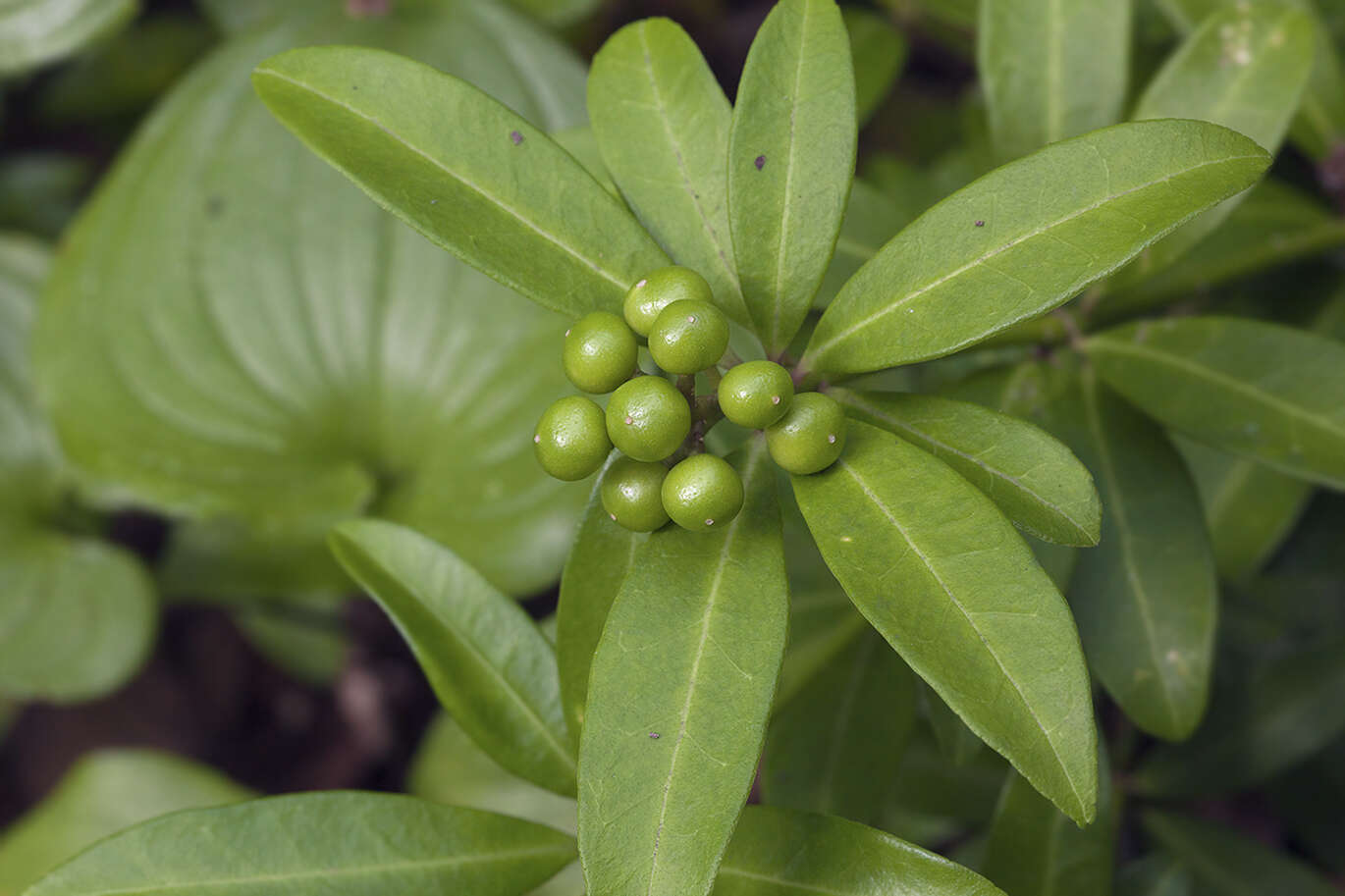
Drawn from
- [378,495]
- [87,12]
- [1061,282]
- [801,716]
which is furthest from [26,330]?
[1061,282]

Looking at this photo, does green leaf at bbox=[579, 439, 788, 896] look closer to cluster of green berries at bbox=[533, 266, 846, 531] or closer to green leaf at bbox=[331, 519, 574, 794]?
cluster of green berries at bbox=[533, 266, 846, 531]

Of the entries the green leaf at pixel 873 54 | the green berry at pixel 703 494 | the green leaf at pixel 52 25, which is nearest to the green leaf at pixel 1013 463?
the green berry at pixel 703 494

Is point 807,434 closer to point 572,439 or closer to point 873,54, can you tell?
point 572,439

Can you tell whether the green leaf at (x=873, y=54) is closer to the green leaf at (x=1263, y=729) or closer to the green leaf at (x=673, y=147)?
the green leaf at (x=673, y=147)

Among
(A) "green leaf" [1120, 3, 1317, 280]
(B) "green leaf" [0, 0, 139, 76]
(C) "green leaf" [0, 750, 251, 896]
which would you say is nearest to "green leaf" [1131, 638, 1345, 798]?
(A) "green leaf" [1120, 3, 1317, 280]

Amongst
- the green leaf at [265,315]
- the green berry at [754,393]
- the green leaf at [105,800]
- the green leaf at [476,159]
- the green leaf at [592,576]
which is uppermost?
the green leaf at [476,159]

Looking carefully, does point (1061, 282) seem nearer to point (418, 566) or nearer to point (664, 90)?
point (664, 90)
